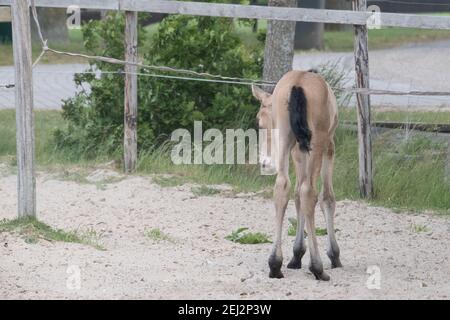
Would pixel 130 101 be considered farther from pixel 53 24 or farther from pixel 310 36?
pixel 310 36

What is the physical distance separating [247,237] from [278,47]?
318 centimetres

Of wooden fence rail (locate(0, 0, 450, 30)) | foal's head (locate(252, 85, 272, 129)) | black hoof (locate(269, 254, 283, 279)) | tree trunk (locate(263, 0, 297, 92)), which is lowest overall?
black hoof (locate(269, 254, 283, 279))

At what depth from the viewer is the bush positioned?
1109cm

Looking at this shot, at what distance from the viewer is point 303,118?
22.3ft

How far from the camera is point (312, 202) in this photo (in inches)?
271

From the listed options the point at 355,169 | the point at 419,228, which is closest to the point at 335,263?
the point at 419,228

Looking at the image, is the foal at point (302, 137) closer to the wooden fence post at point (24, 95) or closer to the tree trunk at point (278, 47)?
the wooden fence post at point (24, 95)

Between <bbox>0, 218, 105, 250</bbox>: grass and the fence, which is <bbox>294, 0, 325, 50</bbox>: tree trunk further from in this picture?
<bbox>0, 218, 105, 250</bbox>: grass

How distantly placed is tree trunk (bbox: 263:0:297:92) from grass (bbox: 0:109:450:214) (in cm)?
94

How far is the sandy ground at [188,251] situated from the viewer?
6.60 meters

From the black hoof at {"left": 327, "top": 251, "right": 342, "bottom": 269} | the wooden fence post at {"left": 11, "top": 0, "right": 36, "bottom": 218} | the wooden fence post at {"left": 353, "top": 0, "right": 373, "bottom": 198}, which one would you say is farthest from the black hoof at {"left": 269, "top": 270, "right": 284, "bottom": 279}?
the wooden fence post at {"left": 353, "top": 0, "right": 373, "bottom": 198}

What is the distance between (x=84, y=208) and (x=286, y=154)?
2922 millimetres
